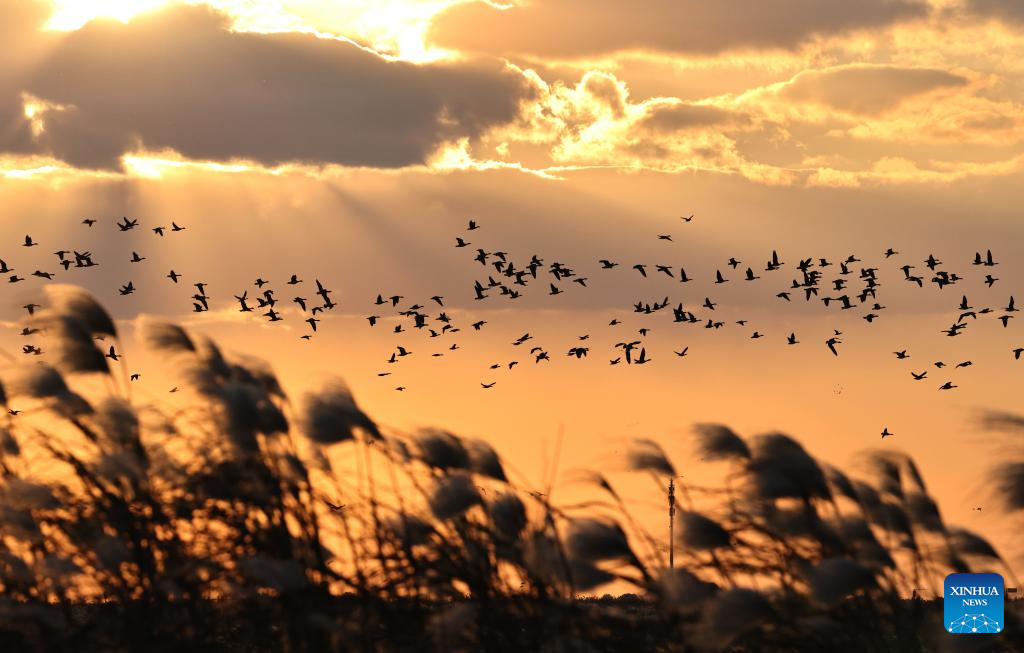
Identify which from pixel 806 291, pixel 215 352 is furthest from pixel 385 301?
pixel 215 352

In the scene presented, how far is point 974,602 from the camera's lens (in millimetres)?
7727

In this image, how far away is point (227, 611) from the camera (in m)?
7.61

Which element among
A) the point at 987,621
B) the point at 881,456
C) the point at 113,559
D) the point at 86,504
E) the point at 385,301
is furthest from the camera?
the point at 385,301

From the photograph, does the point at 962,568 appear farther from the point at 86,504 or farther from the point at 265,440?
the point at 86,504

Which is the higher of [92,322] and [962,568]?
[92,322]

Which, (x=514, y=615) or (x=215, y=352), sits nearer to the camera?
(x=514, y=615)

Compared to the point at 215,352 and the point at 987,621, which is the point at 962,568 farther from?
the point at 215,352

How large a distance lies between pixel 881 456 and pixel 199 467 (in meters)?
4.39

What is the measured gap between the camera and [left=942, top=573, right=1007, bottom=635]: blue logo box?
7438 millimetres

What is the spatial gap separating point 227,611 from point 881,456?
14.1ft

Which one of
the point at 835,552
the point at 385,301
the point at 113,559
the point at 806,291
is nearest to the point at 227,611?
the point at 113,559

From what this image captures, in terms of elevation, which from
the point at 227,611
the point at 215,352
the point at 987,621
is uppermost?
the point at 215,352

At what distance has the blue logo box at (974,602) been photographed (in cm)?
744

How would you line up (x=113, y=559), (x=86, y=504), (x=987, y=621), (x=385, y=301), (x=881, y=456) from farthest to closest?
(x=385, y=301) < (x=881, y=456) < (x=86, y=504) < (x=987, y=621) < (x=113, y=559)
